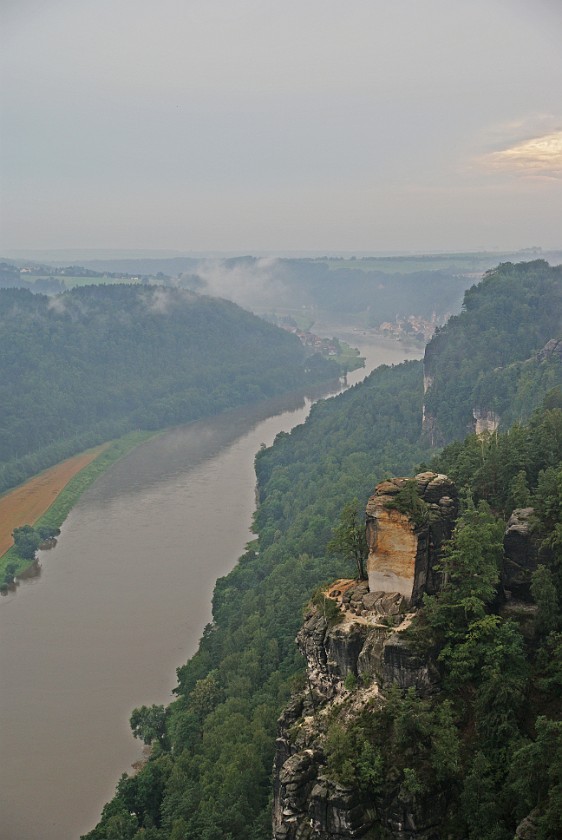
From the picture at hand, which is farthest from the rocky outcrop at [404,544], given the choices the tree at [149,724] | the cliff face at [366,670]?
the tree at [149,724]

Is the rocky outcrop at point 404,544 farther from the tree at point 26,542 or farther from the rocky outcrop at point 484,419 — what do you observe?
the tree at point 26,542

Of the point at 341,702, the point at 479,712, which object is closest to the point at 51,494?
the point at 341,702

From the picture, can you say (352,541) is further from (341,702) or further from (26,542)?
(26,542)

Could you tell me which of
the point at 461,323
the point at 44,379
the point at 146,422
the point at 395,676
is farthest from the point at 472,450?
the point at 44,379

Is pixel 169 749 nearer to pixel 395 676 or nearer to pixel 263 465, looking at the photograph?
pixel 395 676

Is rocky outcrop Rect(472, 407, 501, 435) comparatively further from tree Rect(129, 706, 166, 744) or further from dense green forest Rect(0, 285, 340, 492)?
dense green forest Rect(0, 285, 340, 492)
